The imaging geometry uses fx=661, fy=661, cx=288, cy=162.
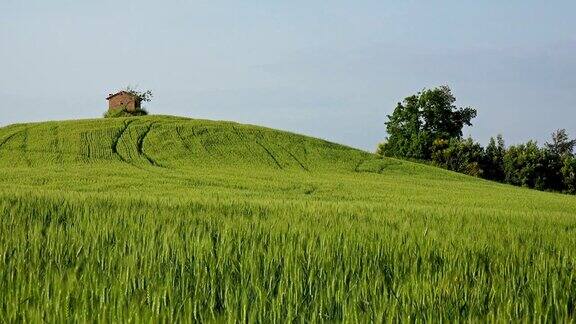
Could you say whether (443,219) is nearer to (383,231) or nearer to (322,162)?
(383,231)

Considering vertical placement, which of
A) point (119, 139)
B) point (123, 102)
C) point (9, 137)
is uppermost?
point (123, 102)

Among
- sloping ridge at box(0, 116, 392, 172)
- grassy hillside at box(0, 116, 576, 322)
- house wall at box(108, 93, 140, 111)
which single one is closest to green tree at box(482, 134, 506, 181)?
sloping ridge at box(0, 116, 392, 172)

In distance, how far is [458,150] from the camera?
239 feet

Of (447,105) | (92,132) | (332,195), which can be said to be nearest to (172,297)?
(332,195)

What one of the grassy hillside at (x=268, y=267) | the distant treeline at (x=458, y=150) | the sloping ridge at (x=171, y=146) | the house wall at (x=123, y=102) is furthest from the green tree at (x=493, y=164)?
the grassy hillside at (x=268, y=267)

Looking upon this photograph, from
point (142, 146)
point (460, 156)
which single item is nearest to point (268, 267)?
point (142, 146)

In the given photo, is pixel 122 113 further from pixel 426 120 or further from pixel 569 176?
pixel 569 176

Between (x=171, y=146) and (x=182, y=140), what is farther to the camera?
(x=182, y=140)

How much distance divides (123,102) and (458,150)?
A: 44.4 metres

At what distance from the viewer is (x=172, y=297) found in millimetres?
3467

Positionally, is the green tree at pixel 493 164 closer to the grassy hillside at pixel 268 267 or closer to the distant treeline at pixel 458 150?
the distant treeline at pixel 458 150

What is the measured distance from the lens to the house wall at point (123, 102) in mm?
86750

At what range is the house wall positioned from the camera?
285 ft

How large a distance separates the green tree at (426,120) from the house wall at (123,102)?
33154mm
